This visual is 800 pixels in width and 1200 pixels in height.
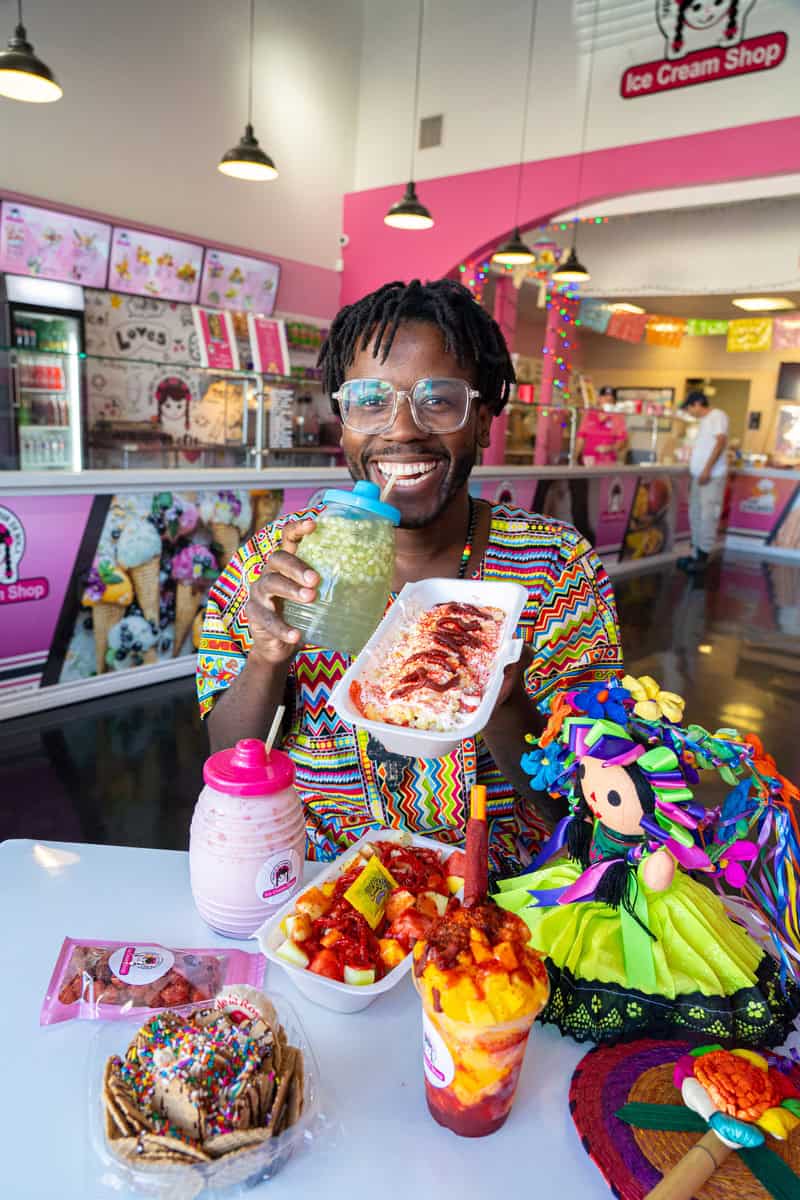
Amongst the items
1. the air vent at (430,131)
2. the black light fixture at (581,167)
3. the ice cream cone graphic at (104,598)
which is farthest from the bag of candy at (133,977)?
the air vent at (430,131)

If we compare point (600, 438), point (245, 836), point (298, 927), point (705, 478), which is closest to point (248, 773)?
point (245, 836)

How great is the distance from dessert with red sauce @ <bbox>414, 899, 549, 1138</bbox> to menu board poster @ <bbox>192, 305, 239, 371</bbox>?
7.04 metres

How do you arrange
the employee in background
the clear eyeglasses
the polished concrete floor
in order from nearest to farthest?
1. the clear eyeglasses
2. the polished concrete floor
3. the employee in background

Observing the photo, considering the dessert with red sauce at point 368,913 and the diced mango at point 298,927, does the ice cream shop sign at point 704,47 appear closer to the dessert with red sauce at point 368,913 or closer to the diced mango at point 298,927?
the dessert with red sauce at point 368,913

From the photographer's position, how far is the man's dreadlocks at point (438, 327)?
1404 millimetres

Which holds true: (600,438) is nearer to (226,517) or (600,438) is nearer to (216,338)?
(216,338)

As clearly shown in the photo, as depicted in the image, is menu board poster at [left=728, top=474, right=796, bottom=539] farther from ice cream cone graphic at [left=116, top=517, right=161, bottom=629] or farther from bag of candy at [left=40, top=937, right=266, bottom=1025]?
bag of candy at [left=40, top=937, right=266, bottom=1025]

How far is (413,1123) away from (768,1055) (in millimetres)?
405

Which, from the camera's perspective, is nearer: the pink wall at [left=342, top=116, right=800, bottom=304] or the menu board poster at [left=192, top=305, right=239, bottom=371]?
the pink wall at [left=342, top=116, right=800, bottom=304]

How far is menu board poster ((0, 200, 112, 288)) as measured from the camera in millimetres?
6070

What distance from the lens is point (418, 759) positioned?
1440mm

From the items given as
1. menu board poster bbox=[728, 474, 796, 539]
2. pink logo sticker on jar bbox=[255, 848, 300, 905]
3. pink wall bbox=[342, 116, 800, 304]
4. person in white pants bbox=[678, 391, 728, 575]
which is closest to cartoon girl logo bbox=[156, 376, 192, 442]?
pink wall bbox=[342, 116, 800, 304]

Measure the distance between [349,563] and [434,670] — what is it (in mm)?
179

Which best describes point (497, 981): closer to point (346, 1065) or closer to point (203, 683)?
point (346, 1065)
